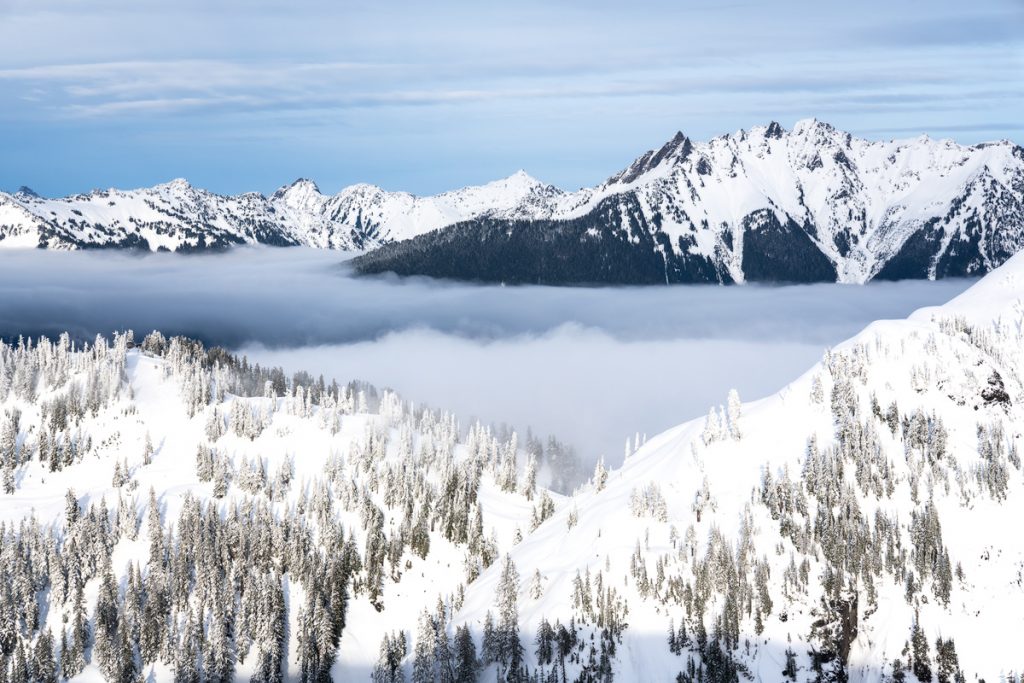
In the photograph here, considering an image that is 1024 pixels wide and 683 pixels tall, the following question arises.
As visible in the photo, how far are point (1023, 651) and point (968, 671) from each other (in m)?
11.6

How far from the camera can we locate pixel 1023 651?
649 feet

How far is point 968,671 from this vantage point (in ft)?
653
